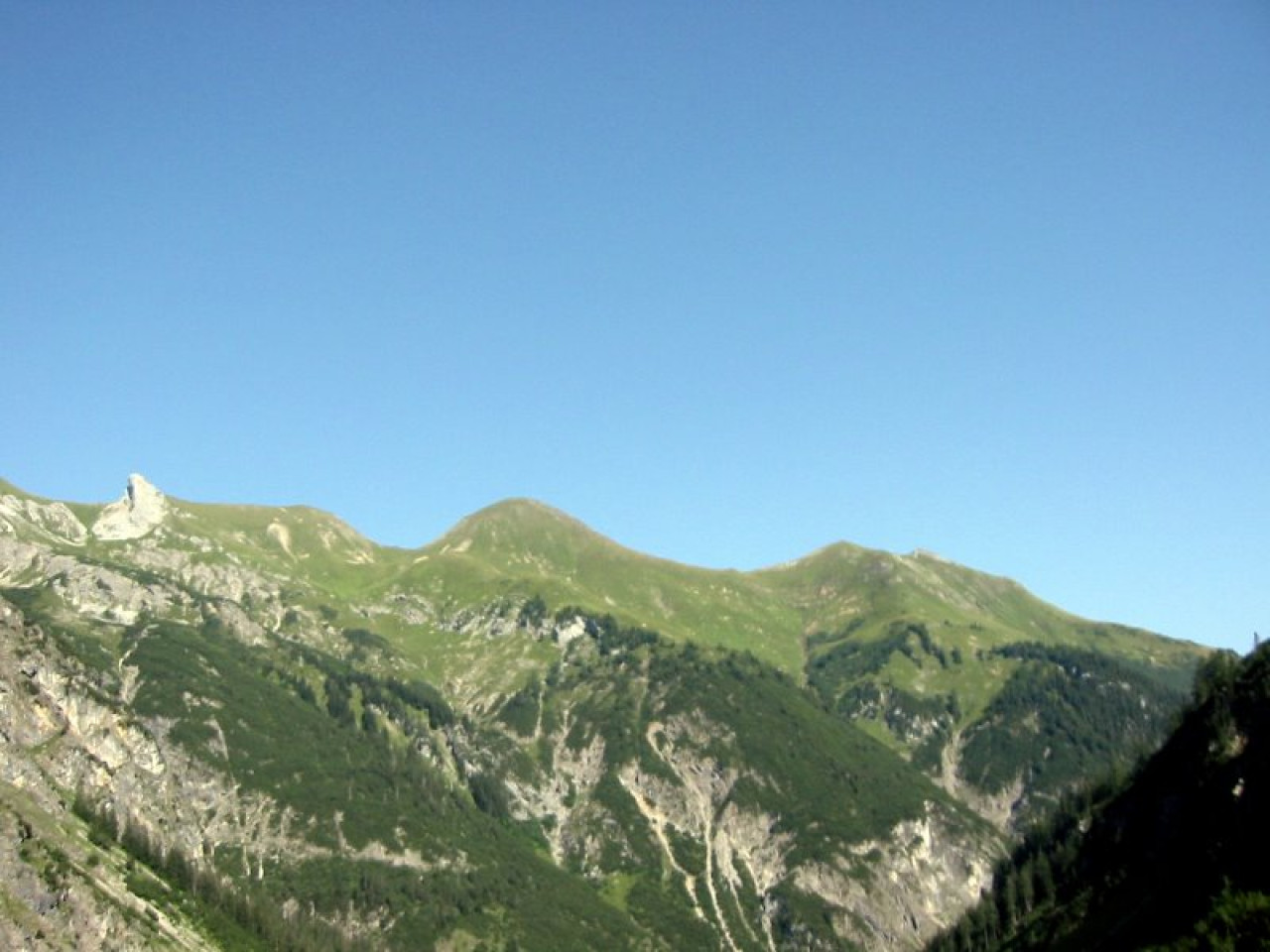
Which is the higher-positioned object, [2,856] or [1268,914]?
[1268,914]

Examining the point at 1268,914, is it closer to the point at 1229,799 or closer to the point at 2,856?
the point at 1229,799

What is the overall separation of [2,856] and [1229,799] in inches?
8120

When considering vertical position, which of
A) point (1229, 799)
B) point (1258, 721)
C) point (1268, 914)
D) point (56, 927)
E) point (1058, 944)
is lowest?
point (56, 927)

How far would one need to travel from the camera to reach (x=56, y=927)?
194375 mm

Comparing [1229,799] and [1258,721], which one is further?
[1258,721]

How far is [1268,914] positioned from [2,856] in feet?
640

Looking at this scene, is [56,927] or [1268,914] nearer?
[1268,914]

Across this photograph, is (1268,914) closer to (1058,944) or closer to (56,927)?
(1058,944)

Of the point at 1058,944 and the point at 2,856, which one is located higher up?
the point at 1058,944

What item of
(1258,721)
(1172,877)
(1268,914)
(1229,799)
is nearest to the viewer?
(1268,914)

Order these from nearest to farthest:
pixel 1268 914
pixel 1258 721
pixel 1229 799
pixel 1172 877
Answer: pixel 1268 914, pixel 1172 877, pixel 1229 799, pixel 1258 721

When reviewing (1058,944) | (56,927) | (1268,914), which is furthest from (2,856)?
(1268,914)

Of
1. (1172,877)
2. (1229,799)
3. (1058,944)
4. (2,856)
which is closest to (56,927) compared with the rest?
(2,856)

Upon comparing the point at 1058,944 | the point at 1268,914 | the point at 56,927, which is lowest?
the point at 56,927
